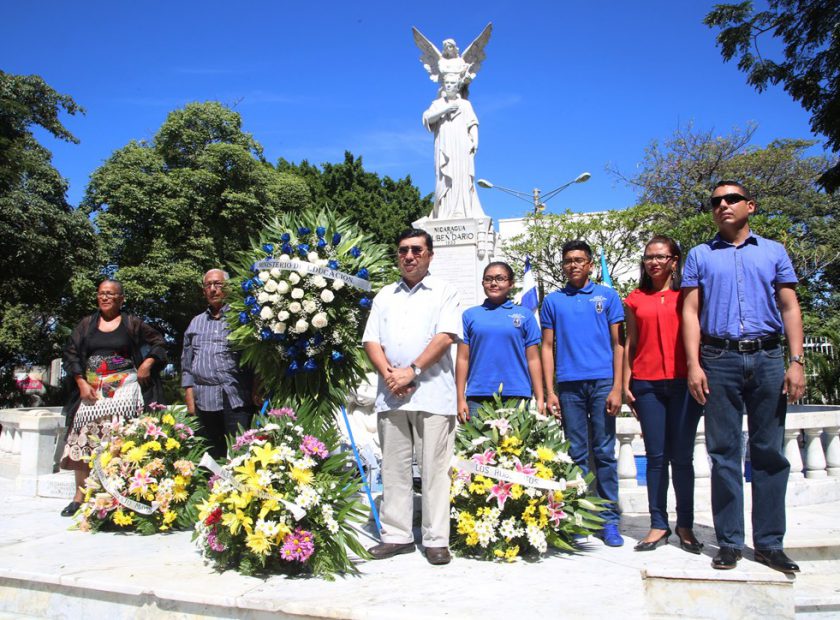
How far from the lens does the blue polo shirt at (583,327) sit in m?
4.32

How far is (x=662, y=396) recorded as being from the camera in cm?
412

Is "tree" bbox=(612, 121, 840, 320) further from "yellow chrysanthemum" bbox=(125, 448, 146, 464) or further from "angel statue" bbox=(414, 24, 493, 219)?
"yellow chrysanthemum" bbox=(125, 448, 146, 464)

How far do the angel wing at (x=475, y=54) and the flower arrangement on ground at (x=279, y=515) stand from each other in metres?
9.76

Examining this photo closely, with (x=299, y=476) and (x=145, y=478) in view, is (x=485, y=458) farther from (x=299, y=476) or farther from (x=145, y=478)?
(x=145, y=478)

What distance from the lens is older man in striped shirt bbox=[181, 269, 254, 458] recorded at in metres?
5.06

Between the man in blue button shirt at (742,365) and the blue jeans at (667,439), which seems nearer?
the man in blue button shirt at (742,365)

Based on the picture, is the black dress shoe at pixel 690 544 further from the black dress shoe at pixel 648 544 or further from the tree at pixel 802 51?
the tree at pixel 802 51

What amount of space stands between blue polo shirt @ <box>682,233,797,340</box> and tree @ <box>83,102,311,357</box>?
58.3 ft

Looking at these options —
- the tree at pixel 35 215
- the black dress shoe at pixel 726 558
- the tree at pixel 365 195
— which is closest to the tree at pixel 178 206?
the tree at pixel 35 215

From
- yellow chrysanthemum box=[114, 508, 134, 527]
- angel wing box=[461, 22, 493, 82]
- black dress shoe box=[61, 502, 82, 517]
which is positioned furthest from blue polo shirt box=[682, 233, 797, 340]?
angel wing box=[461, 22, 493, 82]

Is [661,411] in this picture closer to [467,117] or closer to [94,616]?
[94,616]

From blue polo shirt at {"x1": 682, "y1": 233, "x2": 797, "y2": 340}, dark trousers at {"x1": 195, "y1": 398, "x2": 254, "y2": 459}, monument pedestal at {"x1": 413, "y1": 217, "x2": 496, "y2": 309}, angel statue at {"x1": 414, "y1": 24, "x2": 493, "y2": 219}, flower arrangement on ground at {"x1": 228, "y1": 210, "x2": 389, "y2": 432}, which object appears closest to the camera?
blue polo shirt at {"x1": 682, "y1": 233, "x2": 797, "y2": 340}

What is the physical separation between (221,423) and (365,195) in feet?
81.8

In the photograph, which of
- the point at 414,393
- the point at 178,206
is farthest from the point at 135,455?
the point at 178,206
